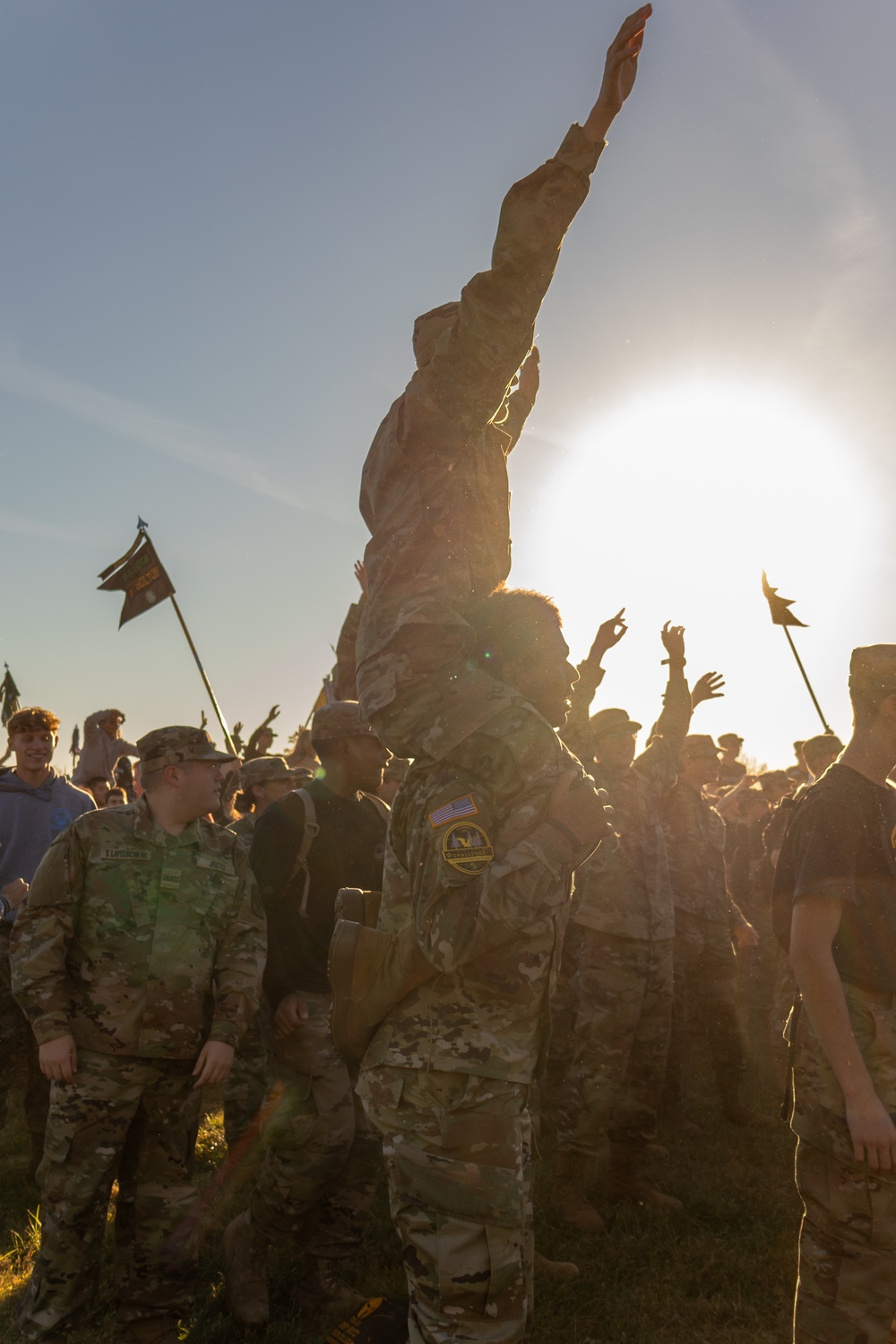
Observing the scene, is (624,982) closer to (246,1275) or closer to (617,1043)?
(617,1043)

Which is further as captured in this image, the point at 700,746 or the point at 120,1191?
the point at 700,746

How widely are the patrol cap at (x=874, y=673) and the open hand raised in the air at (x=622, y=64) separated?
2.24 meters

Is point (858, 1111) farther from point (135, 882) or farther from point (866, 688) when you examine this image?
point (135, 882)

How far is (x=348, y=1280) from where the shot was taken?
487 centimetres

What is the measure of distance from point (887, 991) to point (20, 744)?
236 inches

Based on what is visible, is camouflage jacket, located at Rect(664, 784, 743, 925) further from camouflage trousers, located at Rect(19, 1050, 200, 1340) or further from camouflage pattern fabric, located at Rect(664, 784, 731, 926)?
camouflage trousers, located at Rect(19, 1050, 200, 1340)

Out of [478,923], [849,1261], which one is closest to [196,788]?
[478,923]

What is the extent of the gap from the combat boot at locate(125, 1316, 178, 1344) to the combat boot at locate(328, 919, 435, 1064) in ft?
8.13

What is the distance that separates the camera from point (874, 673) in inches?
141

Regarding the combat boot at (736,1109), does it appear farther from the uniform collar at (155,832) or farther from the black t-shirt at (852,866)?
the uniform collar at (155,832)

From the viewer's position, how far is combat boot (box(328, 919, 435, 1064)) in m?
2.61

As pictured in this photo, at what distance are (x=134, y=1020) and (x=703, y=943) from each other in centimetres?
540

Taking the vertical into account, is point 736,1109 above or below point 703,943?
below

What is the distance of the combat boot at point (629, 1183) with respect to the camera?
20.0 ft
